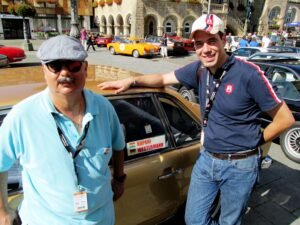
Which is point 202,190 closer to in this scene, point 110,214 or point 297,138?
point 110,214

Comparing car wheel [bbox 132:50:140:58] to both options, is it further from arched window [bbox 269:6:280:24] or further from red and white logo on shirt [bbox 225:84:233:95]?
arched window [bbox 269:6:280:24]

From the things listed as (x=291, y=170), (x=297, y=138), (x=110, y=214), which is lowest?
(x=291, y=170)

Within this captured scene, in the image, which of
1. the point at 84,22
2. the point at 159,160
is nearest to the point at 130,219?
the point at 159,160

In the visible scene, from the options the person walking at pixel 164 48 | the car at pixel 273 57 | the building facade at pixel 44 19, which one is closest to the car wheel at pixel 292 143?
the car at pixel 273 57

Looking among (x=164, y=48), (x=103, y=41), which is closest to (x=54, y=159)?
(x=164, y=48)

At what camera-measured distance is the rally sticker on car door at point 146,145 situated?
2260 millimetres

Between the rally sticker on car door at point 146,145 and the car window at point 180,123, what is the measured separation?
19 cm

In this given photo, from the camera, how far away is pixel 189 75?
2424 millimetres

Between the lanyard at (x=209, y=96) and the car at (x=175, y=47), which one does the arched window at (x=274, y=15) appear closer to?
the car at (x=175, y=47)

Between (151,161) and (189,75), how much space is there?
2.66 feet

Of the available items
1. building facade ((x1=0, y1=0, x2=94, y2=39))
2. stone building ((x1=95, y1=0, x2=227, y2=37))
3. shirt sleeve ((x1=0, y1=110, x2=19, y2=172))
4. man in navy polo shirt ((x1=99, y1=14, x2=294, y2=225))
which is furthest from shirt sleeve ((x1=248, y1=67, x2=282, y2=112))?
building facade ((x1=0, y1=0, x2=94, y2=39))

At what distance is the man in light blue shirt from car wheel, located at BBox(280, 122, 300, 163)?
14.1 feet

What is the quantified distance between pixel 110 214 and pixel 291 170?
3.85m

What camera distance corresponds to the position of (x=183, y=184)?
261cm
